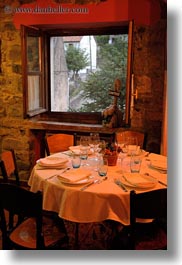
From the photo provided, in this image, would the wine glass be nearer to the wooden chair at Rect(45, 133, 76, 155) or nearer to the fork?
the fork

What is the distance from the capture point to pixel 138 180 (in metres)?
2.09

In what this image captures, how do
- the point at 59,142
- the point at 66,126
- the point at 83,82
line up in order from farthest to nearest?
1. the point at 83,82
2. the point at 66,126
3. the point at 59,142

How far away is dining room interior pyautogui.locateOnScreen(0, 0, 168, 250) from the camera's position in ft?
10.6

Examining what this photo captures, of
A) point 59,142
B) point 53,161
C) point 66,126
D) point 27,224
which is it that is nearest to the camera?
point 27,224

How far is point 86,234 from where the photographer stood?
2.91m

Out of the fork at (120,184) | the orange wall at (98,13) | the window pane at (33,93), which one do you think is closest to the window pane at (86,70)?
the window pane at (33,93)

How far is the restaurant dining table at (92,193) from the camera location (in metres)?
1.95

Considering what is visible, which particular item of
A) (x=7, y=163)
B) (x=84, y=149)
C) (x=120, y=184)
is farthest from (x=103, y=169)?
(x=7, y=163)

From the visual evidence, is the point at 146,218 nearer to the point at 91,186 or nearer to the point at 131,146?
the point at 91,186

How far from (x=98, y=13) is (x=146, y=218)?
2.66m

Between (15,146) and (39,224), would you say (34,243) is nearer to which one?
(39,224)

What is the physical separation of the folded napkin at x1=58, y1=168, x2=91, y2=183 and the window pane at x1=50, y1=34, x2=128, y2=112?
76.9 inches

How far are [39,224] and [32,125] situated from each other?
93.5 inches

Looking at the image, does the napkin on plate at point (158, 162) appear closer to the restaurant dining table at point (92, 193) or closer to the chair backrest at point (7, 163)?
the restaurant dining table at point (92, 193)
